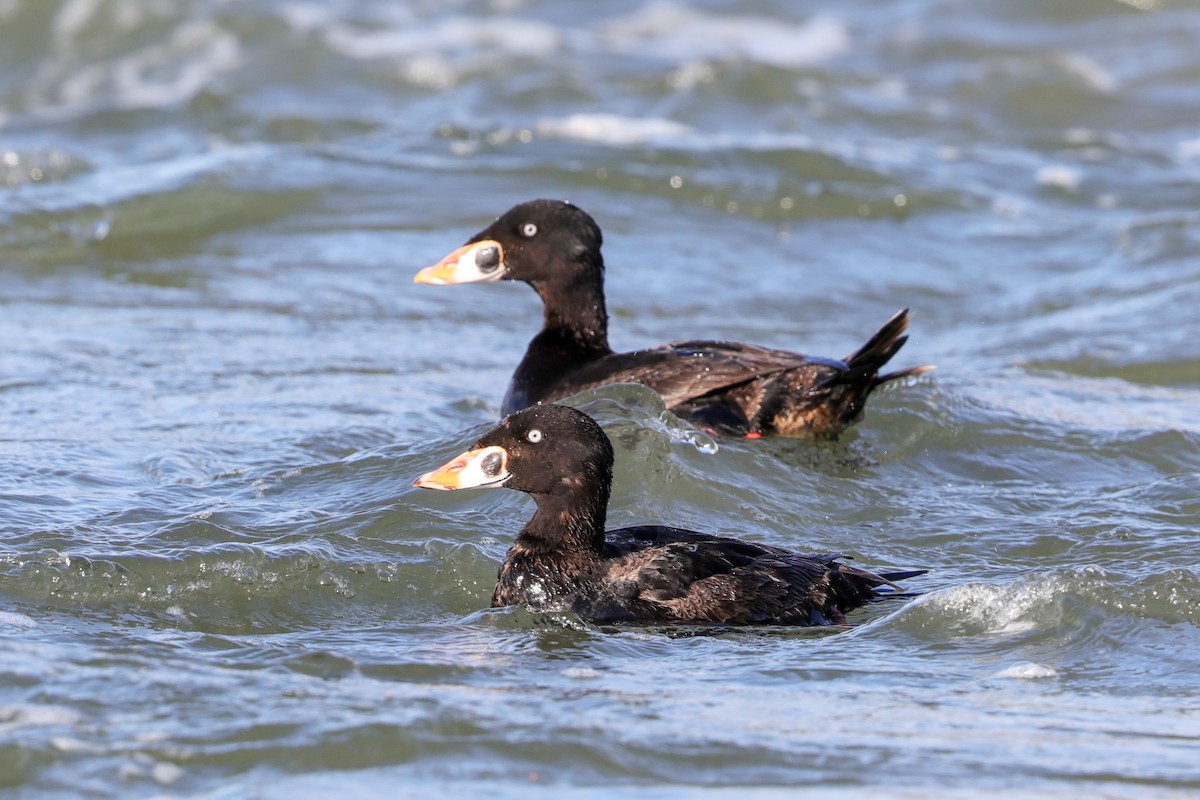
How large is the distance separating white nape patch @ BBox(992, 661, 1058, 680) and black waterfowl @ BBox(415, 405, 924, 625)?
0.71m

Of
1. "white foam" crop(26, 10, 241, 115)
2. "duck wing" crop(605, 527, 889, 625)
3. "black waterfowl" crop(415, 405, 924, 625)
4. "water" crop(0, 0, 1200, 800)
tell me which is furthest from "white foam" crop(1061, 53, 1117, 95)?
"duck wing" crop(605, 527, 889, 625)

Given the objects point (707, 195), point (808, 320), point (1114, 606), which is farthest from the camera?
point (707, 195)

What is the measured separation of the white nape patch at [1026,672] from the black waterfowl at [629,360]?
98.2 inches

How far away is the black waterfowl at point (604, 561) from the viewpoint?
230 inches

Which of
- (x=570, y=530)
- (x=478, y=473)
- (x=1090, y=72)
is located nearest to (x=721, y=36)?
(x=1090, y=72)

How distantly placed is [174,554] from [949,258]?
8197 mm

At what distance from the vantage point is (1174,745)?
4.77 m

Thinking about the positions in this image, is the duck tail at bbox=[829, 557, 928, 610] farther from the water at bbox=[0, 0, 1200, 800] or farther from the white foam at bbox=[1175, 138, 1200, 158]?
the white foam at bbox=[1175, 138, 1200, 158]

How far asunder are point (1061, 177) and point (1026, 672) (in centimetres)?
1099

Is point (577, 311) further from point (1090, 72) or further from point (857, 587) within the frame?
point (1090, 72)

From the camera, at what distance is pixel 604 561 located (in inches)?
237

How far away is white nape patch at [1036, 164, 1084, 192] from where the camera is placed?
15.4 m

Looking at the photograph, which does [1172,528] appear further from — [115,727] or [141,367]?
[141,367]

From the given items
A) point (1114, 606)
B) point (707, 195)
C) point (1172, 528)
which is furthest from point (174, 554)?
point (707, 195)
